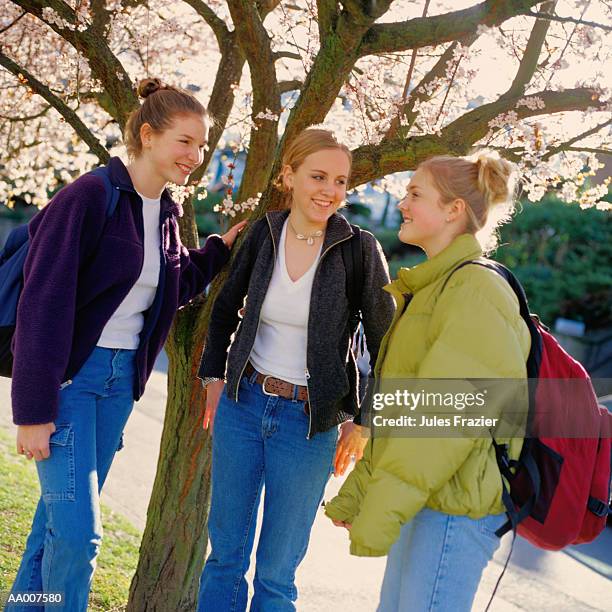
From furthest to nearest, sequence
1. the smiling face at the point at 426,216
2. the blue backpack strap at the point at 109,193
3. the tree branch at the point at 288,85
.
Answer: the tree branch at the point at 288,85 → the blue backpack strap at the point at 109,193 → the smiling face at the point at 426,216

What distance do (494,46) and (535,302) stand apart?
39.3 ft

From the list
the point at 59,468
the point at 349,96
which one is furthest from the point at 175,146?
the point at 349,96

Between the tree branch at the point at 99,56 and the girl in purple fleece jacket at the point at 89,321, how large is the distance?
0.71 meters

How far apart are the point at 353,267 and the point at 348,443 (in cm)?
63

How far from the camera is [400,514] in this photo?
2.17 m

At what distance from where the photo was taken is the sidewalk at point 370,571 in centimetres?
514

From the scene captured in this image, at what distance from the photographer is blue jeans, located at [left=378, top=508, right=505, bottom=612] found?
87.5 inches

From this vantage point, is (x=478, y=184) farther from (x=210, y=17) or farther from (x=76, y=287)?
(x=210, y=17)

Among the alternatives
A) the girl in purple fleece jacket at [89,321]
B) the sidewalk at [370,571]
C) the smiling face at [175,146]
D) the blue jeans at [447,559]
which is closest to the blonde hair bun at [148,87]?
the girl in purple fleece jacket at [89,321]

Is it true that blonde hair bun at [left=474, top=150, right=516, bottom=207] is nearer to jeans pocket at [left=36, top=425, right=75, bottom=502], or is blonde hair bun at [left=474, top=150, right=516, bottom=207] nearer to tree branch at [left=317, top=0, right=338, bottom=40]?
tree branch at [left=317, top=0, right=338, bottom=40]

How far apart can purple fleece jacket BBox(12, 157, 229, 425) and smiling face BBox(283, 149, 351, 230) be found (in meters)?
0.51

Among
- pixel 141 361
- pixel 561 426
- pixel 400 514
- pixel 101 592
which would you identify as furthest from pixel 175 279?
pixel 101 592

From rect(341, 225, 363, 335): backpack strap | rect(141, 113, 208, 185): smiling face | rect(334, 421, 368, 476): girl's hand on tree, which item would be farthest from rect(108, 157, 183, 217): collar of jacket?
rect(334, 421, 368, 476): girl's hand on tree

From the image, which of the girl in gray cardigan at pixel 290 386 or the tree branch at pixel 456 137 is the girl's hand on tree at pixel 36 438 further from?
the tree branch at pixel 456 137
